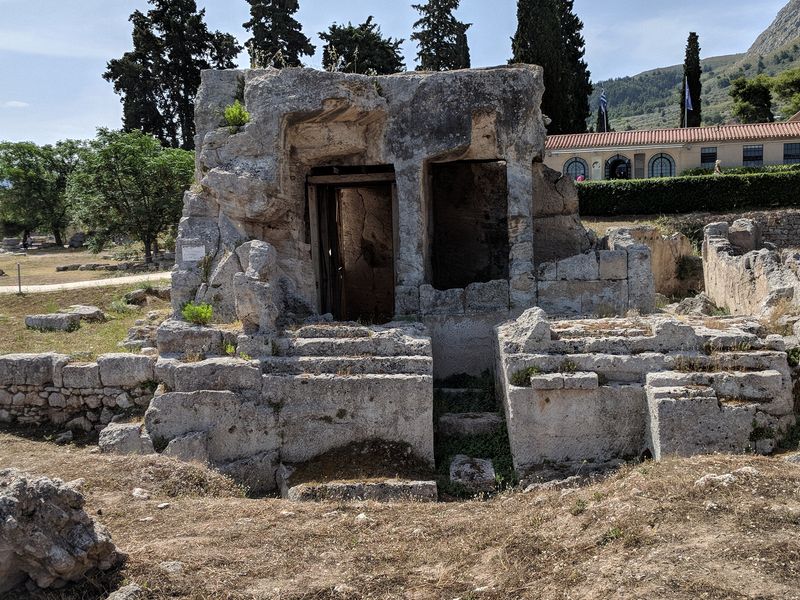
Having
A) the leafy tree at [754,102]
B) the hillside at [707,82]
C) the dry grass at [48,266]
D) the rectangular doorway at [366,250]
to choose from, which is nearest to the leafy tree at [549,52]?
the leafy tree at [754,102]

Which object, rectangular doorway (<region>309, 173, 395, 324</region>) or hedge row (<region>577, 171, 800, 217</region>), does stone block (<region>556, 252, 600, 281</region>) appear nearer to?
rectangular doorway (<region>309, 173, 395, 324</region>)

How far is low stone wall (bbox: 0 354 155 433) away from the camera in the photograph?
9.84m

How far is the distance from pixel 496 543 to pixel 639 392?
3.36m

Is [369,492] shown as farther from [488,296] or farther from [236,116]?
[236,116]

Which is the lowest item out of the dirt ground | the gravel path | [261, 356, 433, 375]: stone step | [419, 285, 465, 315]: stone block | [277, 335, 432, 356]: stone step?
the dirt ground

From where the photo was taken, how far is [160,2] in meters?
35.8

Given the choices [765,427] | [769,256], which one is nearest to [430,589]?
[765,427]

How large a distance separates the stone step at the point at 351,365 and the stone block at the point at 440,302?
7.76ft

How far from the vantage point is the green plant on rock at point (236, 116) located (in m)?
11.0

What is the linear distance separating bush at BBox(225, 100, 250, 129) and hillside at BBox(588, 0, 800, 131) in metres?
89.0

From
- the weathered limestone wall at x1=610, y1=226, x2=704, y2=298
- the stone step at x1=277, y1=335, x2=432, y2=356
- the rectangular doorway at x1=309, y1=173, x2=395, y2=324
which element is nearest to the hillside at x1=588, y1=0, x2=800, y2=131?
the weathered limestone wall at x1=610, y1=226, x2=704, y2=298

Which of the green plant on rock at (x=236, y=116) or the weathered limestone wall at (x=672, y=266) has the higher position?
the green plant on rock at (x=236, y=116)

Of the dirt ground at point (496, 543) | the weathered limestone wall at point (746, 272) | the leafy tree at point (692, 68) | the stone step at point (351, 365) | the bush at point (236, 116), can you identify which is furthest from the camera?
the leafy tree at point (692, 68)

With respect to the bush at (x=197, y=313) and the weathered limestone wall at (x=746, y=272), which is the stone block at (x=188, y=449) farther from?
the weathered limestone wall at (x=746, y=272)
